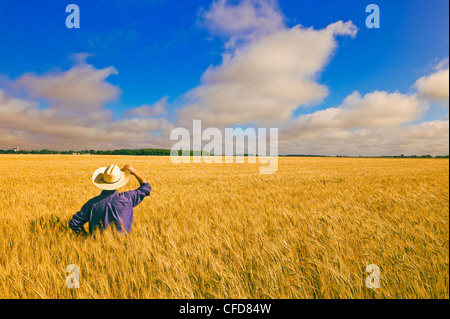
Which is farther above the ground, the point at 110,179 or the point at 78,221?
the point at 110,179

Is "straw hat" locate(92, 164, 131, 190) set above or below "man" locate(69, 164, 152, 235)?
above

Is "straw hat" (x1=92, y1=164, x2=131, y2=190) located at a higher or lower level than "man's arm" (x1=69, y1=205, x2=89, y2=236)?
higher

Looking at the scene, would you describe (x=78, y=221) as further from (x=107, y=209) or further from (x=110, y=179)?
(x=110, y=179)

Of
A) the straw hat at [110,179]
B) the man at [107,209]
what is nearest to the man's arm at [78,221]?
the man at [107,209]

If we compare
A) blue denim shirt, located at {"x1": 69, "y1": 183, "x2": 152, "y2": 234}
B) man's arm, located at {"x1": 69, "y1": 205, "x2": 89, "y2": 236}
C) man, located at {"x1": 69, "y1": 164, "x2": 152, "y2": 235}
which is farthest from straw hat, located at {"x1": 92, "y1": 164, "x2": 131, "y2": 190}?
man's arm, located at {"x1": 69, "y1": 205, "x2": 89, "y2": 236}

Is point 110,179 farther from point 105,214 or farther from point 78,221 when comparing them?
point 78,221

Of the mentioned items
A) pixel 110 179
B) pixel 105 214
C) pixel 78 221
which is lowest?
pixel 78 221

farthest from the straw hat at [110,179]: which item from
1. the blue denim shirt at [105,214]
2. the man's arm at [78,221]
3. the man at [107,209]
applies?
the man's arm at [78,221]

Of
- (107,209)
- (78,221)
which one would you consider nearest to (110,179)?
(107,209)

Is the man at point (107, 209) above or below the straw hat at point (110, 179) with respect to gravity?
below

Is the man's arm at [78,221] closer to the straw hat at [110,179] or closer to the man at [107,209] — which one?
the man at [107,209]

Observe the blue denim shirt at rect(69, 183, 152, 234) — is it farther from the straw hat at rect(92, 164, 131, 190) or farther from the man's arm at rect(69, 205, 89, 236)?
the straw hat at rect(92, 164, 131, 190)
